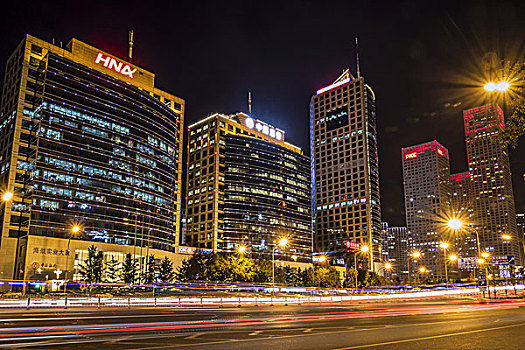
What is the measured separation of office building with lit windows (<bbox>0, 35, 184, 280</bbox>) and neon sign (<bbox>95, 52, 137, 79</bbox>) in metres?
0.31

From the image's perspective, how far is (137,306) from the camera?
39688 mm

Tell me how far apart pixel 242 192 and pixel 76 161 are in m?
74.0

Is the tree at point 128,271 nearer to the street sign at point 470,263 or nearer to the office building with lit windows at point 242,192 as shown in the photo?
the office building with lit windows at point 242,192

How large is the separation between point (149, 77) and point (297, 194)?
85.3 meters

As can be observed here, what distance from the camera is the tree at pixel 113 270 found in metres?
110

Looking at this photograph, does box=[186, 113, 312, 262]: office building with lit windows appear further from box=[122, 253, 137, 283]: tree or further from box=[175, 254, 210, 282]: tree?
box=[122, 253, 137, 283]: tree

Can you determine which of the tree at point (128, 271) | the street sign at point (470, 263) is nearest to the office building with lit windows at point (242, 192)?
the tree at point (128, 271)

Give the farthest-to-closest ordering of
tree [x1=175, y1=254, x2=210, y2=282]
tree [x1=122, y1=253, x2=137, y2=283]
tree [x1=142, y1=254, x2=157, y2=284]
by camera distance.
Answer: tree [x1=175, y1=254, x2=210, y2=282] → tree [x1=142, y1=254, x2=157, y2=284] → tree [x1=122, y1=253, x2=137, y2=283]

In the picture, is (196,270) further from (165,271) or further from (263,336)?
(263,336)

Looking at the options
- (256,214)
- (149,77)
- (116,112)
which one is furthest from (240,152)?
(116,112)

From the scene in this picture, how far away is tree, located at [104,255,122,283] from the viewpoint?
110 m

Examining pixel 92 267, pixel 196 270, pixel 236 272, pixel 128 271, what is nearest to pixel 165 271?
pixel 196 270

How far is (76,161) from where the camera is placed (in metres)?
113

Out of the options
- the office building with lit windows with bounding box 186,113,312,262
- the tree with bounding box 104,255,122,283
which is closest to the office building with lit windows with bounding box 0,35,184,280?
the tree with bounding box 104,255,122,283
